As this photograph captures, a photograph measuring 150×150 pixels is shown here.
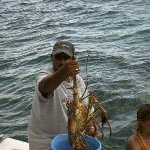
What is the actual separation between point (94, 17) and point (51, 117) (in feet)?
46.0

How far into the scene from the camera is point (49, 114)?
4809 mm

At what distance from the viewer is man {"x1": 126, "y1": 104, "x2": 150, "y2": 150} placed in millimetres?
5016

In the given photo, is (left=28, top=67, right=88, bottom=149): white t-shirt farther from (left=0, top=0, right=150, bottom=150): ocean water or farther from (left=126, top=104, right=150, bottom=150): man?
(left=126, top=104, right=150, bottom=150): man

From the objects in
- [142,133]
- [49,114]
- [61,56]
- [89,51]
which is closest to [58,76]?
[61,56]

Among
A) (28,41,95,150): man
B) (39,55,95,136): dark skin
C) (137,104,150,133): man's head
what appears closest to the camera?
(39,55,95,136): dark skin

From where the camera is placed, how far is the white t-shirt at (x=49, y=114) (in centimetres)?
474

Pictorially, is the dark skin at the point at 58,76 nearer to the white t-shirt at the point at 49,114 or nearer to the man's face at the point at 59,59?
the man's face at the point at 59,59

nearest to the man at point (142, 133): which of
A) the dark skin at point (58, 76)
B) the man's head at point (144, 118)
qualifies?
the man's head at point (144, 118)

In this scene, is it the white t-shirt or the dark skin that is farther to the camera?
the white t-shirt

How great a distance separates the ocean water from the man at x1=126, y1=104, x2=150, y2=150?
2.84ft

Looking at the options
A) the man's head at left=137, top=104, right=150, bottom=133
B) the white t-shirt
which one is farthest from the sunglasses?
the man's head at left=137, top=104, right=150, bottom=133

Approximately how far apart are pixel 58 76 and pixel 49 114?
0.84 m

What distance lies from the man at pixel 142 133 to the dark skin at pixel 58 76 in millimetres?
630

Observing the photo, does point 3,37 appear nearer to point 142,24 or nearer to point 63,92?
point 142,24
